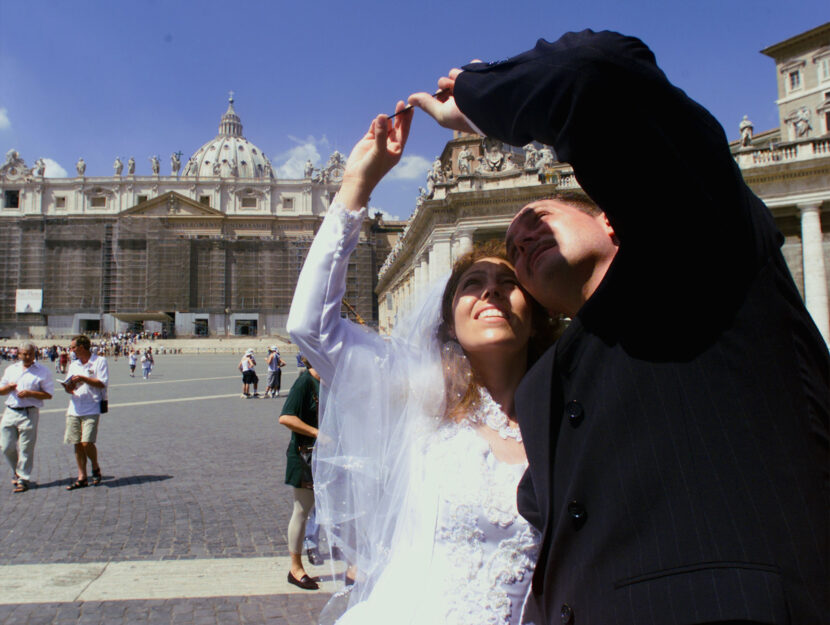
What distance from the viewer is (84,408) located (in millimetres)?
6812

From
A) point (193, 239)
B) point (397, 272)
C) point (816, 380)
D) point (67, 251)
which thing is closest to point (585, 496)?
point (816, 380)

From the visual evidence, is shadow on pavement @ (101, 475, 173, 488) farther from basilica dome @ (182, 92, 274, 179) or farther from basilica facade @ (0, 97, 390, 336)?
basilica dome @ (182, 92, 274, 179)

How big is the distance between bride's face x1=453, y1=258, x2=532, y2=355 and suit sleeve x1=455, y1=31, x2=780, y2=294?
62cm

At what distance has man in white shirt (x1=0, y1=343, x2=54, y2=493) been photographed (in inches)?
261

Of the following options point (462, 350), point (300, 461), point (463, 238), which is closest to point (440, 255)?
point (463, 238)

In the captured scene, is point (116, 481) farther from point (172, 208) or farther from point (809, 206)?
point (172, 208)

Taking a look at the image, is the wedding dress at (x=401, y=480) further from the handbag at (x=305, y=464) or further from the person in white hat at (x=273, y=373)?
the person in white hat at (x=273, y=373)

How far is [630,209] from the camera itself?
933 mm

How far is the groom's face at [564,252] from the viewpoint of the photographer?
118cm

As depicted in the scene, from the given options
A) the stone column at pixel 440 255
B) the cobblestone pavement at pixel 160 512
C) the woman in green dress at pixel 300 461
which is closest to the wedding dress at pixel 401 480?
the cobblestone pavement at pixel 160 512

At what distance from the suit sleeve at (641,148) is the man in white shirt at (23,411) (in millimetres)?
7424

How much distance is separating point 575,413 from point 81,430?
7.12m

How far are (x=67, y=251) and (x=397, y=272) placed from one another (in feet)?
139

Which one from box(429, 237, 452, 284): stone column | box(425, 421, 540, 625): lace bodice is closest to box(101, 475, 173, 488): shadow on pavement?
box(425, 421, 540, 625): lace bodice
